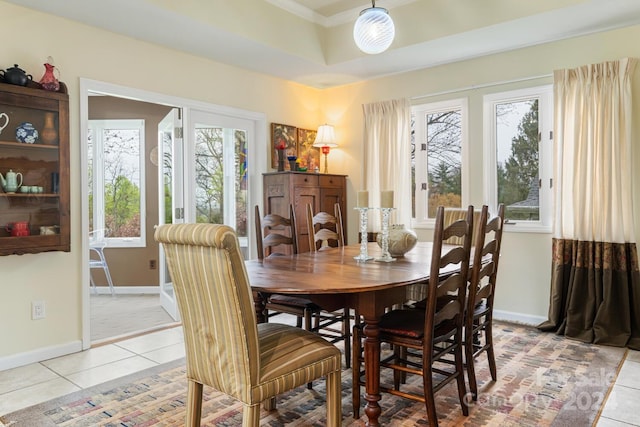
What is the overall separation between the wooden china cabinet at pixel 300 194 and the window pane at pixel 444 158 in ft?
3.58

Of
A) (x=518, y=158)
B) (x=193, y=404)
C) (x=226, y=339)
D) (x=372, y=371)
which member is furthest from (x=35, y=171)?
(x=518, y=158)

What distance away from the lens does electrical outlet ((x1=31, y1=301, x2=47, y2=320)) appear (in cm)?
316

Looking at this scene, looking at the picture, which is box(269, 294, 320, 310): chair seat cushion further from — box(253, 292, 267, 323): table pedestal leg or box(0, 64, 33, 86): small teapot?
box(0, 64, 33, 86): small teapot

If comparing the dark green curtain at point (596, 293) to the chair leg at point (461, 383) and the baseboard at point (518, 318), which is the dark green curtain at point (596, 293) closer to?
the baseboard at point (518, 318)

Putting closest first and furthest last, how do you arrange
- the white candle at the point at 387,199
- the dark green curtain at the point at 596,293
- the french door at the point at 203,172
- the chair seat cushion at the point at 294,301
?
the white candle at the point at 387,199, the chair seat cushion at the point at 294,301, the dark green curtain at the point at 596,293, the french door at the point at 203,172

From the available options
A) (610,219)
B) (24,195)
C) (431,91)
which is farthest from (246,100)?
(610,219)

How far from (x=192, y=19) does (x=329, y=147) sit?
2319mm

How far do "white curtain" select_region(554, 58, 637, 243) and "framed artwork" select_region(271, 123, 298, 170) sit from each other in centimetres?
263

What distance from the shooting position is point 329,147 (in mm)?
5262

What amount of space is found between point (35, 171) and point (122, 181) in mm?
2781

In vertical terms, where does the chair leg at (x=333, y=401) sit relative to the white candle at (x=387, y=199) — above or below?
below

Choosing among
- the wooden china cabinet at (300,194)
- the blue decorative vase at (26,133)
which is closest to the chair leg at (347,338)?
the wooden china cabinet at (300,194)

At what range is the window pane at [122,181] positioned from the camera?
575cm

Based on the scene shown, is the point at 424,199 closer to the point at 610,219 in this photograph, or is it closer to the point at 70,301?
the point at 610,219
